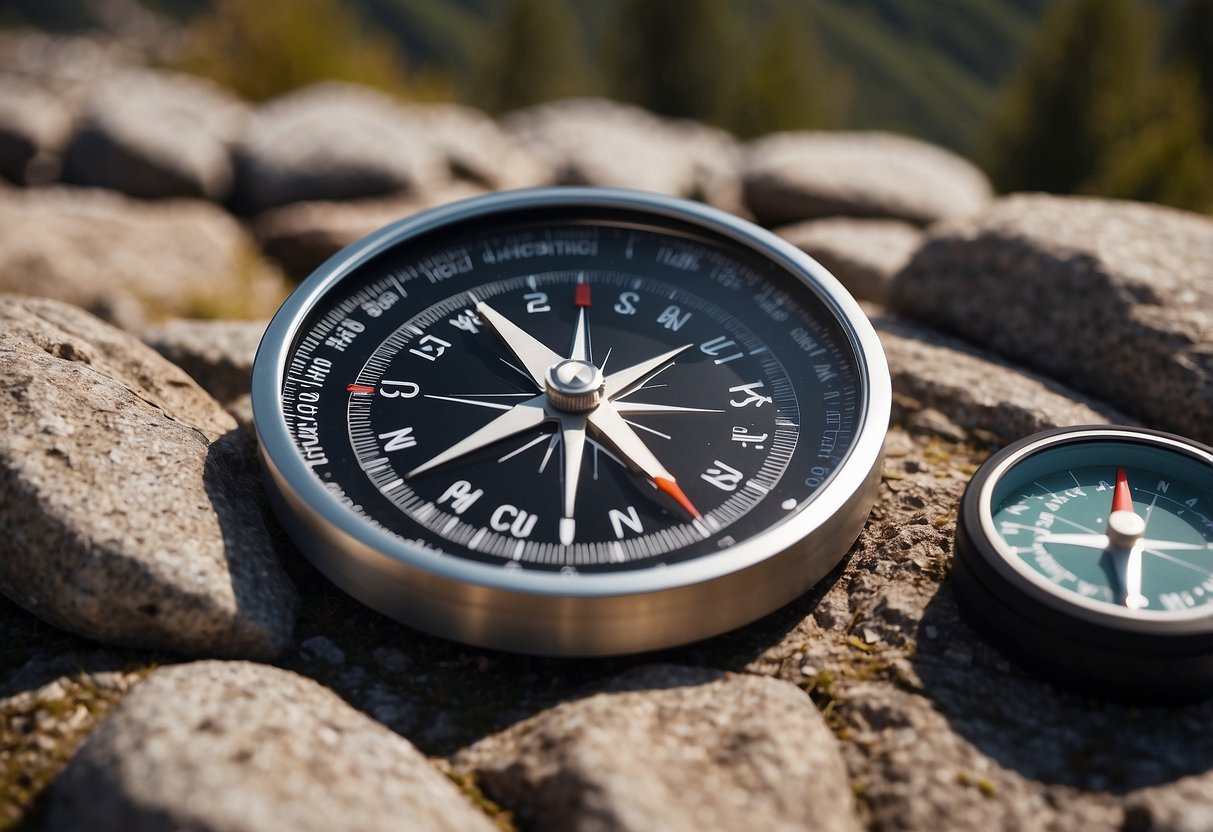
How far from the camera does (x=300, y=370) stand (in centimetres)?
432

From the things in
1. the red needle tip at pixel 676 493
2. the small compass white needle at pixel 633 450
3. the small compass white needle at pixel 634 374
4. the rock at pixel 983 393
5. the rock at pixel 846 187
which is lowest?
the rock at pixel 846 187

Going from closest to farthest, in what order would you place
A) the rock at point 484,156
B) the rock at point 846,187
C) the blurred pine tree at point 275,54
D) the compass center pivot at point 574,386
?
1. the compass center pivot at point 574,386
2. the rock at point 846,187
3. the rock at point 484,156
4. the blurred pine tree at point 275,54

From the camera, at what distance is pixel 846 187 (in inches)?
472

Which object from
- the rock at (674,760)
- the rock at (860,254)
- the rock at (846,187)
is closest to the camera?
the rock at (674,760)

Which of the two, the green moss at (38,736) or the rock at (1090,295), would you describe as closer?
the green moss at (38,736)

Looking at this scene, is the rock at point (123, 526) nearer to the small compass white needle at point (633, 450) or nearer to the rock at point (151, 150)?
the small compass white needle at point (633, 450)

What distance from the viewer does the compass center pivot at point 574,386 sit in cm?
409

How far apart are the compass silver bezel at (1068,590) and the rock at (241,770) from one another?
1882mm

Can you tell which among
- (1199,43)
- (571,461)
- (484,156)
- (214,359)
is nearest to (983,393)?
(571,461)

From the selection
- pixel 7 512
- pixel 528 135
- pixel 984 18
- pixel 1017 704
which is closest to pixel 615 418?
pixel 1017 704

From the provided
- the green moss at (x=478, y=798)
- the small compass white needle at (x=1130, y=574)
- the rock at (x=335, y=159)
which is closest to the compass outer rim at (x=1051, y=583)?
the small compass white needle at (x=1130, y=574)

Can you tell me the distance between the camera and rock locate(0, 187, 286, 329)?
9.22 meters

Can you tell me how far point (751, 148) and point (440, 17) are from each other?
128149 mm

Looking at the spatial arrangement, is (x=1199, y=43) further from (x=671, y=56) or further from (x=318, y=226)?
(x=318, y=226)
